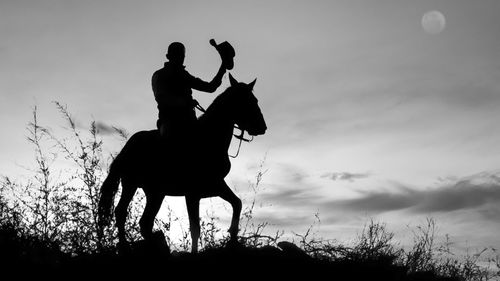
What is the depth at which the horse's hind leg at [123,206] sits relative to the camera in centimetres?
690

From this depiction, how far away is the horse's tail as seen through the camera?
22.3 feet

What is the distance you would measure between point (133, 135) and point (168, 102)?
1.02 m

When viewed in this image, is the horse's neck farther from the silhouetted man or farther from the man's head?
the man's head

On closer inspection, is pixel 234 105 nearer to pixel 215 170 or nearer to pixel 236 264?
pixel 215 170

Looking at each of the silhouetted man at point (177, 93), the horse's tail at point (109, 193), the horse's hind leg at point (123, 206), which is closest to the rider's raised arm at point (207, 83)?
the silhouetted man at point (177, 93)

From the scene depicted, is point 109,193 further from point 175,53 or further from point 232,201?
point 175,53

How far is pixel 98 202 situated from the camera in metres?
7.01

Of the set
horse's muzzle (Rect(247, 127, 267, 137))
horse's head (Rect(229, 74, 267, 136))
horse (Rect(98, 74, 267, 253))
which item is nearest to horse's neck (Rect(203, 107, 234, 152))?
horse (Rect(98, 74, 267, 253))

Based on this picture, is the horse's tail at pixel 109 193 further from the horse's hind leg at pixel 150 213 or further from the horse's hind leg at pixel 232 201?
the horse's hind leg at pixel 232 201

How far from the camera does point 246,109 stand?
715 cm

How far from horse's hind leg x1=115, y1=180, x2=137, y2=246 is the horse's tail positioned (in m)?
0.16

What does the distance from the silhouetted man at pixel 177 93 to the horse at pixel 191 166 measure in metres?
0.21

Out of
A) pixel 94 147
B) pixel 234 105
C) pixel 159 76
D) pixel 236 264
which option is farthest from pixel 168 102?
pixel 236 264

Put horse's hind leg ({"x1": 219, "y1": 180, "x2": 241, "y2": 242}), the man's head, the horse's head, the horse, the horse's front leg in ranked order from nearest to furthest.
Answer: horse's hind leg ({"x1": 219, "y1": 180, "x2": 241, "y2": 242}), the horse's front leg, the horse, the horse's head, the man's head
